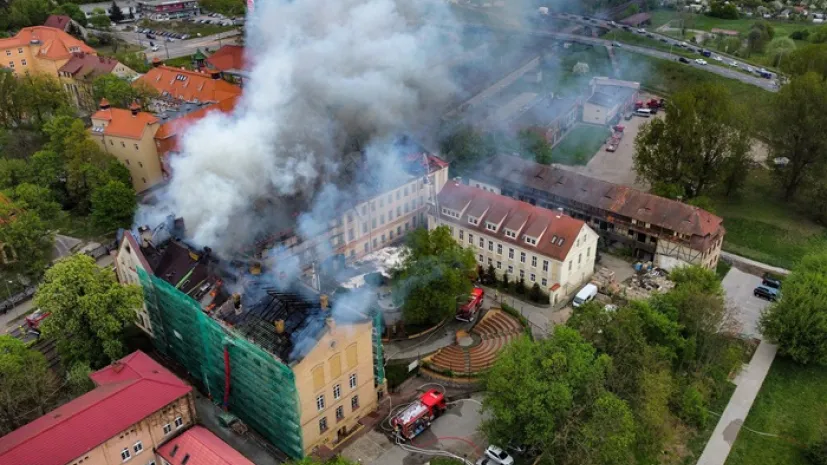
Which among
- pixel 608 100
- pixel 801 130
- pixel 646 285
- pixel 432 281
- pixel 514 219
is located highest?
pixel 801 130

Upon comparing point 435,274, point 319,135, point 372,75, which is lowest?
point 435,274

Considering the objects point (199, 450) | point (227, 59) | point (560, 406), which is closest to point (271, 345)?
point (199, 450)

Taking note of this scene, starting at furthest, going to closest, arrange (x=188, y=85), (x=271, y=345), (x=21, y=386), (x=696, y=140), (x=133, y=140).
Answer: (x=188, y=85), (x=133, y=140), (x=696, y=140), (x=21, y=386), (x=271, y=345)

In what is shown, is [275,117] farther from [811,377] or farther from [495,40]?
[811,377]

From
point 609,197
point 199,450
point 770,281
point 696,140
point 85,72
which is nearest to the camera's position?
point 199,450

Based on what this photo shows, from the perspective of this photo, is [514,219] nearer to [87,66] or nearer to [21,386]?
[21,386]

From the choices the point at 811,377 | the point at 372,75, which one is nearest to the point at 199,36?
the point at 372,75

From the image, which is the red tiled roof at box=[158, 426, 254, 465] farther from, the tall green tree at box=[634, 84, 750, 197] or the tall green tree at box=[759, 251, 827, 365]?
the tall green tree at box=[634, 84, 750, 197]
